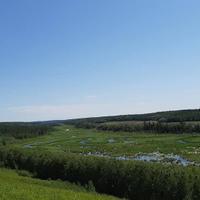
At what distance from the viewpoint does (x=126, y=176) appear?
58375mm

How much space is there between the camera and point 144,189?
180 ft

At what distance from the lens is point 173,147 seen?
4902 inches

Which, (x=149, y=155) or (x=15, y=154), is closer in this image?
(x=15, y=154)

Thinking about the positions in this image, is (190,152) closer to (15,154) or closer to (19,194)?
(15,154)

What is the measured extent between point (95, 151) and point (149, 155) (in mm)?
18749

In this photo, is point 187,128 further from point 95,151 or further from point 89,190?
point 89,190

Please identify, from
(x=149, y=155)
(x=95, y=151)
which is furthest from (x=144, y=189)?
(x=95, y=151)

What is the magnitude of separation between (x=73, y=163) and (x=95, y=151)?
5259 centimetres

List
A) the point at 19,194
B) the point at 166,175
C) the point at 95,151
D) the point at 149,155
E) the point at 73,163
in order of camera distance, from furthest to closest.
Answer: the point at 95,151
the point at 149,155
the point at 73,163
the point at 166,175
the point at 19,194

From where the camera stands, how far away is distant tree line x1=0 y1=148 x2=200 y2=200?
51.3m

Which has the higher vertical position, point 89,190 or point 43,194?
point 43,194

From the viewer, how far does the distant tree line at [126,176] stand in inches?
2020

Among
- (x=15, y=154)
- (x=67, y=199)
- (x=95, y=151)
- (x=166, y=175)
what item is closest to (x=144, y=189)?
(x=166, y=175)

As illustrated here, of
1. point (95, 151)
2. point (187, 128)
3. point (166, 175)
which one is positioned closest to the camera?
point (166, 175)
